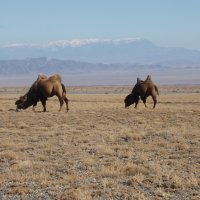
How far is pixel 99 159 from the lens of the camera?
13.4 metres

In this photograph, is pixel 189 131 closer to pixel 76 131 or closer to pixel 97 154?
pixel 76 131

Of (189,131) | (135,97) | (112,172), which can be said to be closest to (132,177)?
(112,172)

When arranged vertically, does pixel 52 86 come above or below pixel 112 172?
above

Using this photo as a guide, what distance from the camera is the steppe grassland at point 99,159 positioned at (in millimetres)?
10125

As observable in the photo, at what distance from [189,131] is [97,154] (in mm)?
5469

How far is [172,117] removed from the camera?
934 inches

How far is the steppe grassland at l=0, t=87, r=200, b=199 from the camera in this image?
10.1m

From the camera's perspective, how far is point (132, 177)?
436 inches

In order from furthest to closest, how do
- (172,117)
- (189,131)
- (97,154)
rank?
(172,117)
(189,131)
(97,154)

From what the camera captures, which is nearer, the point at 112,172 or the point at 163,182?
the point at 163,182

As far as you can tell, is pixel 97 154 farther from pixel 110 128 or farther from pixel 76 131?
pixel 110 128

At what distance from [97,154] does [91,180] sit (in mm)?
3058

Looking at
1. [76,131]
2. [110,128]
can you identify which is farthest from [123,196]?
[110,128]

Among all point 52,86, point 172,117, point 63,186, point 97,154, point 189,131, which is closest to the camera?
point 63,186
